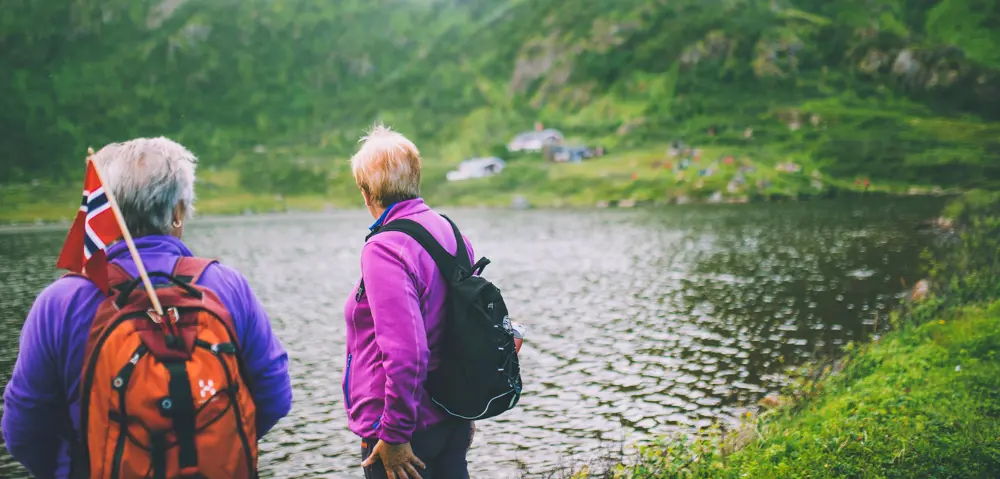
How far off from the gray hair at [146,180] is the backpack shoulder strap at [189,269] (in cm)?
22

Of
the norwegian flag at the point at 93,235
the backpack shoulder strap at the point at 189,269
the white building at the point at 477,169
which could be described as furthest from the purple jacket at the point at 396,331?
the white building at the point at 477,169

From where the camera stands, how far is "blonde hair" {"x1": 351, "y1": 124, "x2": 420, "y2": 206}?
205 inches

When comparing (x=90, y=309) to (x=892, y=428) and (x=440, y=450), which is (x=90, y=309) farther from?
(x=892, y=428)

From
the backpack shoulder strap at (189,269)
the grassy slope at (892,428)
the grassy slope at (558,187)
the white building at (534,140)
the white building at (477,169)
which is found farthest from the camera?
the white building at (534,140)

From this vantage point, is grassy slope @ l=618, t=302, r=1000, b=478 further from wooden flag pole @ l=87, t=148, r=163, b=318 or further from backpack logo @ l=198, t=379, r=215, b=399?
wooden flag pole @ l=87, t=148, r=163, b=318

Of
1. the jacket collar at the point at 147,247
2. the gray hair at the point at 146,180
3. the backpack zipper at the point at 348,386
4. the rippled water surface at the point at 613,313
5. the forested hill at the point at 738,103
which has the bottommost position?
the rippled water surface at the point at 613,313

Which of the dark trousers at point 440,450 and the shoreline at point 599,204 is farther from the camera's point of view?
the shoreline at point 599,204

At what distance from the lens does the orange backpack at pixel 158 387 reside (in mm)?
3883

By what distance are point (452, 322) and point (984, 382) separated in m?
10.5

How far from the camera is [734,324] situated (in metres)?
24.6

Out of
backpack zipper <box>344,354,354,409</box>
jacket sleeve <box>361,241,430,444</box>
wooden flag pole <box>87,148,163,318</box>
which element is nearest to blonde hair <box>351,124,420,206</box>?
jacket sleeve <box>361,241,430,444</box>

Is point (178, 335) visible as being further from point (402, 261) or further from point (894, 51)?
point (894, 51)

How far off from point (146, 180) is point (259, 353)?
1.13 metres

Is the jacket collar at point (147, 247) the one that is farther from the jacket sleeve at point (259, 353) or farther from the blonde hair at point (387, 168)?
the blonde hair at point (387, 168)
